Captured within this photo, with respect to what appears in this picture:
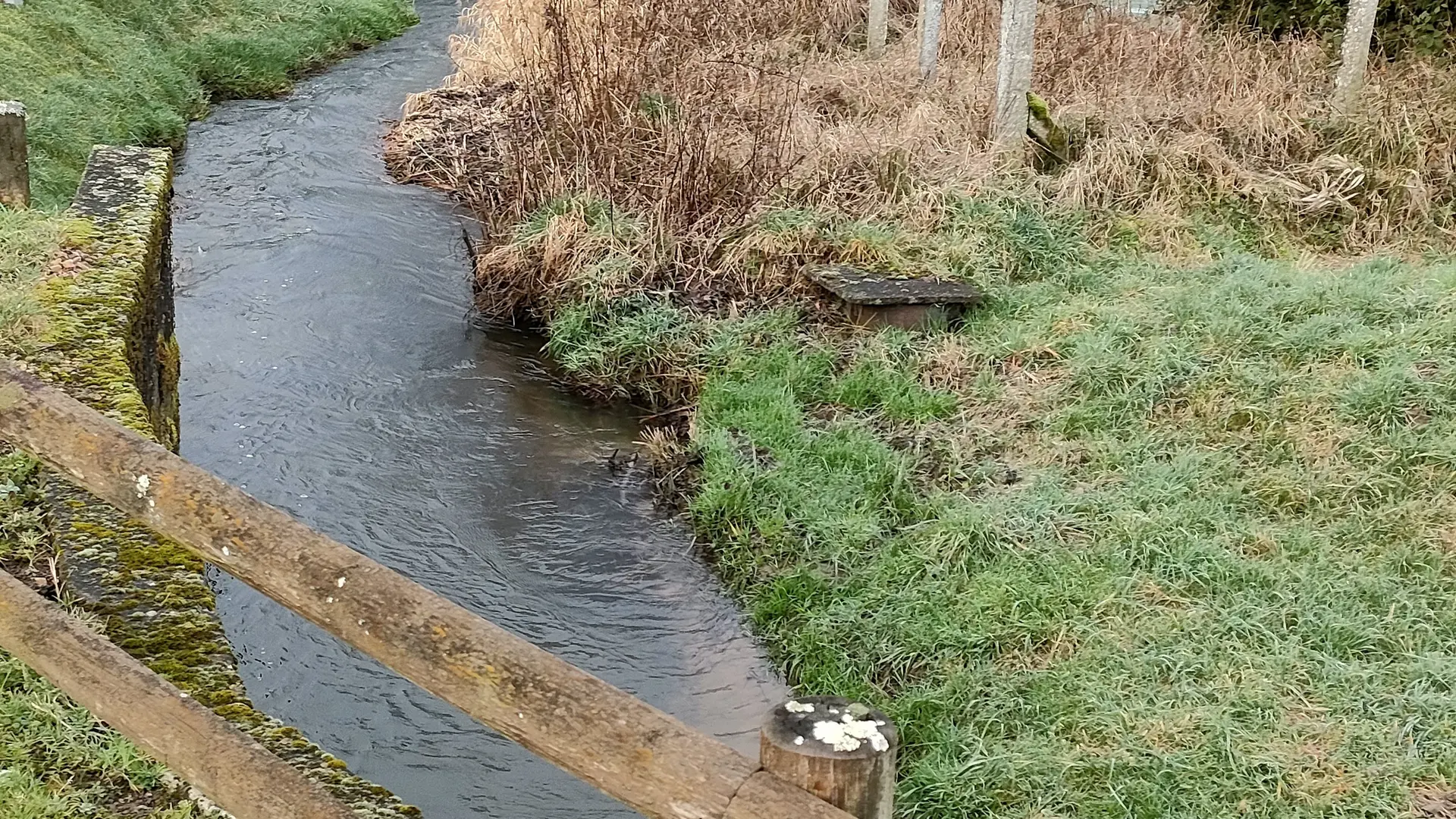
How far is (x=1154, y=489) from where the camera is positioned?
5.39 m

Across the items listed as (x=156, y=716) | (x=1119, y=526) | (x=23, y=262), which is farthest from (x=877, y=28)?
(x=156, y=716)

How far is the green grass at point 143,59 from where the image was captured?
29.4 feet

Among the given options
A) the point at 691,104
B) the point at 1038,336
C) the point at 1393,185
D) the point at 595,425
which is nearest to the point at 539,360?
the point at 595,425

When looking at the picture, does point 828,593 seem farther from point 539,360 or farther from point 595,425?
point 539,360

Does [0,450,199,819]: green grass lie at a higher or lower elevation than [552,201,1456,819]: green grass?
higher

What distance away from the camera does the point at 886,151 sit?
854 centimetres

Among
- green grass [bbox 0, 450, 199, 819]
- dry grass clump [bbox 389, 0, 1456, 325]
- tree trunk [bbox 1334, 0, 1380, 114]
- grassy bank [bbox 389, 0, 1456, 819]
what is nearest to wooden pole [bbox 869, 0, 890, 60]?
grassy bank [bbox 389, 0, 1456, 819]

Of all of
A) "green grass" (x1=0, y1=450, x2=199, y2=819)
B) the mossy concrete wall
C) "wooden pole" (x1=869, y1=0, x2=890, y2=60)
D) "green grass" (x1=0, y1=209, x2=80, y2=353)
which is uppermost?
"wooden pole" (x1=869, y1=0, x2=890, y2=60)

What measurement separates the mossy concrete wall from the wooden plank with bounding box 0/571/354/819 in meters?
0.22

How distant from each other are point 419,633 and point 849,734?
0.73 meters

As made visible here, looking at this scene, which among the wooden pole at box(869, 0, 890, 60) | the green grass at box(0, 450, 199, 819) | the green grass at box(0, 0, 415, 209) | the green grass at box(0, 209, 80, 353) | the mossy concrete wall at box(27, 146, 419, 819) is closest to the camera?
the green grass at box(0, 450, 199, 819)

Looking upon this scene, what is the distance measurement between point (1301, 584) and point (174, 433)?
5184 mm

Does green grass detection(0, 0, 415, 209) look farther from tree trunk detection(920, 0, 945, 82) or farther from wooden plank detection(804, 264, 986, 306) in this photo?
tree trunk detection(920, 0, 945, 82)

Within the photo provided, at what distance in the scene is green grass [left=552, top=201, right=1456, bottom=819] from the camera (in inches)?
161
